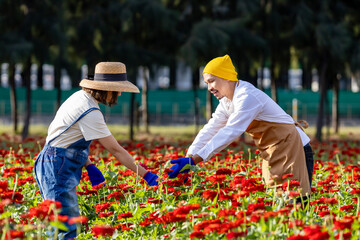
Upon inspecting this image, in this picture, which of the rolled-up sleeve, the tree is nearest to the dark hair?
the rolled-up sleeve

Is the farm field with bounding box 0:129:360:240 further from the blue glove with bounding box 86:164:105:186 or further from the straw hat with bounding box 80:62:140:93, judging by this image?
the straw hat with bounding box 80:62:140:93

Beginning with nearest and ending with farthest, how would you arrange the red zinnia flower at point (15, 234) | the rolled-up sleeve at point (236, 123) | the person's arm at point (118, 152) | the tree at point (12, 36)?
the red zinnia flower at point (15, 234), the person's arm at point (118, 152), the rolled-up sleeve at point (236, 123), the tree at point (12, 36)

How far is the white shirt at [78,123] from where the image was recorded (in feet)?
13.9

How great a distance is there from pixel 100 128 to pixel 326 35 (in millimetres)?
13172

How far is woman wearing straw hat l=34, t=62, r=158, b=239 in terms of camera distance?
167 inches

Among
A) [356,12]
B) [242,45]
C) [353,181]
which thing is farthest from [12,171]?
[356,12]

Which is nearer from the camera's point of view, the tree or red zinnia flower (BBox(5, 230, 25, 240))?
red zinnia flower (BBox(5, 230, 25, 240))

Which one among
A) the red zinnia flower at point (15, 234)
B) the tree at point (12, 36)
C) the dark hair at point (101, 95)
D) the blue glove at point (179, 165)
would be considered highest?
the tree at point (12, 36)

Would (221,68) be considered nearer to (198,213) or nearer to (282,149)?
(282,149)

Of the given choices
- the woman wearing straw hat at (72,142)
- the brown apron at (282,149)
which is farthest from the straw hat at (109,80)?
the brown apron at (282,149)

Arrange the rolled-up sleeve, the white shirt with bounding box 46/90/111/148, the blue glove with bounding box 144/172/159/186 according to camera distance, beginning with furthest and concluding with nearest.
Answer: the blue glove with bounding box 144/172/159/186, the rolled-up sleeve, the white shirt with bounding box 46/90/111/148

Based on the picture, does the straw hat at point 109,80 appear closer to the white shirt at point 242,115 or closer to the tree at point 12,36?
the white shirt at point 242,115

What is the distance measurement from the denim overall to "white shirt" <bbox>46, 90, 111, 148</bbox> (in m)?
0.04

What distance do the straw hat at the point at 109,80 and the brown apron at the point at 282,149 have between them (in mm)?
1096
